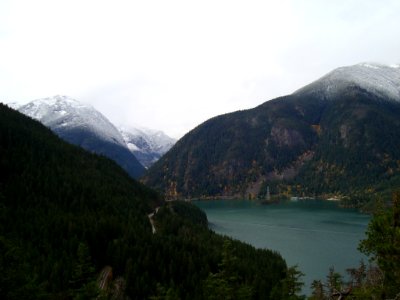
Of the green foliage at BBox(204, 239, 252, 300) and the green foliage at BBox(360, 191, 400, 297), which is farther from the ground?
the green foliage at BBox(360, 191, 400, 297)

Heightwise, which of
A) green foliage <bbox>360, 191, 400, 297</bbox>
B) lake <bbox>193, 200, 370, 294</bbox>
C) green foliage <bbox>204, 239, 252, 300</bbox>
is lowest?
lake <bbox>193, 200, 370, 294</bbox>

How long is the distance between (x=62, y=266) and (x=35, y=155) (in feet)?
272

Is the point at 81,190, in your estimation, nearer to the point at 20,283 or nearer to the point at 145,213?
the point at 145,213

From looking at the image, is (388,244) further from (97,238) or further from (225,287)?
(97,238)

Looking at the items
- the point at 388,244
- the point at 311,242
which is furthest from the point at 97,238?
the point at 388,244

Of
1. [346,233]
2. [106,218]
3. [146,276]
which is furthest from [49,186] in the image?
[346,233]

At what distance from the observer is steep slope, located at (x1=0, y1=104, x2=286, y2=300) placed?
8625 centimetres

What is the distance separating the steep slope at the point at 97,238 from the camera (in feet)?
283

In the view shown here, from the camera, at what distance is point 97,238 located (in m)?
109

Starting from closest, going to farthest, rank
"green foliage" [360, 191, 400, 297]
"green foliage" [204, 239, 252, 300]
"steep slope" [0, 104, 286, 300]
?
"green foliage" [360, 191, 400, 297] < "green foliage" [204, 239, 252, 300] < "steep slope" [0, 104, 286, 300]

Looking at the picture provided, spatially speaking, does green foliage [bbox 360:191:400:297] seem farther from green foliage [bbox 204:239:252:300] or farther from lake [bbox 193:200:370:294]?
lake [bbox 193:200:370:294]

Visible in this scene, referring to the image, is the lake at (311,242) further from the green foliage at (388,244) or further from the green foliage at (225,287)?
the green foliage at (388,244)

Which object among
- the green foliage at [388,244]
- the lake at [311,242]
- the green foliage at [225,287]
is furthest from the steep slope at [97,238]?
the green foliage at [388,244]

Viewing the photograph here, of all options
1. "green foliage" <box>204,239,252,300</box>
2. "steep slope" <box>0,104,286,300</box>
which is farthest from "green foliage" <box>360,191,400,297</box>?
"steep slope" <box>0,104,286,300</box>
